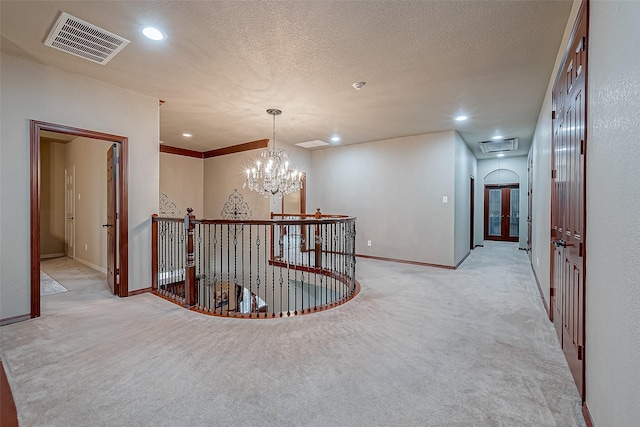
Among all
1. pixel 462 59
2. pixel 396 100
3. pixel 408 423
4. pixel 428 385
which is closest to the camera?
pixel 408 423

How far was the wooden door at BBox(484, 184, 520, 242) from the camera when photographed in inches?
374

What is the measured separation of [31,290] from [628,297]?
4.59m

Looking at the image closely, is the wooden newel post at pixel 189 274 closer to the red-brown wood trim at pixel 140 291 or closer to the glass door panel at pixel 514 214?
the red-brown wood trim at pixel 140 291

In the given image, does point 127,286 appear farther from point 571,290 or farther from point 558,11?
point 558,11

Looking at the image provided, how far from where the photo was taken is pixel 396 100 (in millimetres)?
4125

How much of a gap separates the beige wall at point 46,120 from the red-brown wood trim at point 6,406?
1369 mm

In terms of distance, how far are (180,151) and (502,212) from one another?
32.5 ft

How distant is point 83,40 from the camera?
2658mm

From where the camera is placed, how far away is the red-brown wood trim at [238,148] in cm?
664

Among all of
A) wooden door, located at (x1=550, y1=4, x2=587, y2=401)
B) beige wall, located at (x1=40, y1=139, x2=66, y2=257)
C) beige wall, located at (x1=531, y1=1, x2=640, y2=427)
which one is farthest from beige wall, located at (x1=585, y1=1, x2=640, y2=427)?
beige wall, located at (x1=40, y1=139, x2=66, y2=257)

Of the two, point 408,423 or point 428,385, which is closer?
point 408,423

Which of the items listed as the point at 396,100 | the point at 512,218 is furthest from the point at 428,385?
the point at 512,218

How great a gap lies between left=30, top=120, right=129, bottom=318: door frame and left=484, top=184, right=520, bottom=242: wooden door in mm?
9925

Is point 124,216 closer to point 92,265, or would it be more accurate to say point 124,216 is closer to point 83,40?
point 83,40
